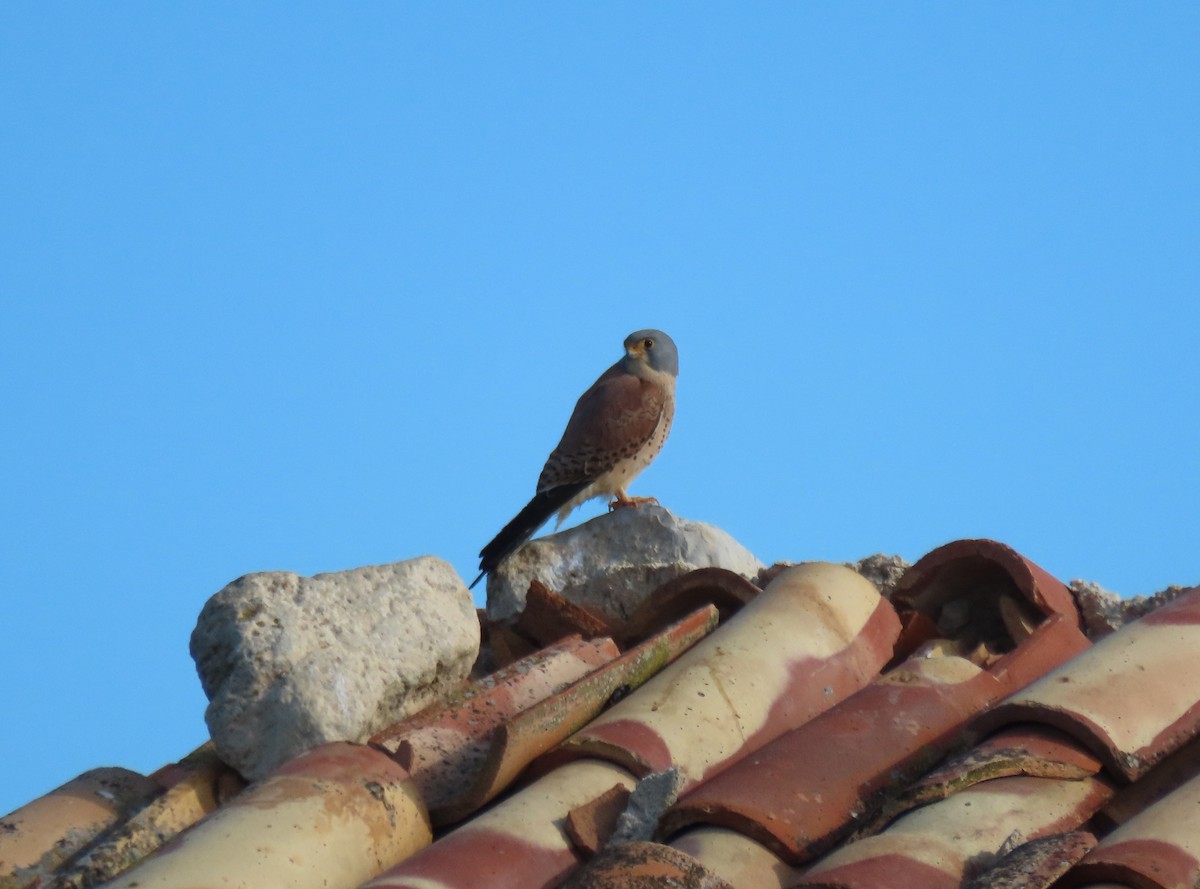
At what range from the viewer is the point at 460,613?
12.9 ft

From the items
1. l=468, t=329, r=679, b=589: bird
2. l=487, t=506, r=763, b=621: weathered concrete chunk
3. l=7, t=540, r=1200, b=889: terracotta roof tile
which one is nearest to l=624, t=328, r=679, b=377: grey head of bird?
l=468, t=329, r=679, b=589: bird

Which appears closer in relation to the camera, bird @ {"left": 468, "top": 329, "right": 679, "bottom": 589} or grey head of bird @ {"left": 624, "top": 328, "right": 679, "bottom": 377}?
bird @ {"left": 468, "top": 329, "right": 679, "bottom": 589}

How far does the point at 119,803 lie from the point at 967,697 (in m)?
1.83

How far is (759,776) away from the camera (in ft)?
9.42

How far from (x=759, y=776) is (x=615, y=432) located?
346 cm

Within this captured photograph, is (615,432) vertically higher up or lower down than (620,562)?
higher up

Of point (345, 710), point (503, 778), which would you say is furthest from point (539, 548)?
point (503, 778)

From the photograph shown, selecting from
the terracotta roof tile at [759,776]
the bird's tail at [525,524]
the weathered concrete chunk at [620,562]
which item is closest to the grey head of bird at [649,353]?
the bird's tail at [525,524]

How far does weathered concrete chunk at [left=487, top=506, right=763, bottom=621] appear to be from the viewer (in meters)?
4.58

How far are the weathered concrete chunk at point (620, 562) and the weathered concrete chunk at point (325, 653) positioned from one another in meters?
0.70

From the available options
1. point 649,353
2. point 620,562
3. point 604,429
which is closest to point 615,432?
point 604,429

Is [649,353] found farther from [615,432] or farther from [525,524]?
[525,524]

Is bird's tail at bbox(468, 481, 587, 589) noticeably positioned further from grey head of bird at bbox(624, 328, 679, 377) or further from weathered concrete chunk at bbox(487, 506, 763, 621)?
grey head of bird at bbox(624, 328, 679, 377)

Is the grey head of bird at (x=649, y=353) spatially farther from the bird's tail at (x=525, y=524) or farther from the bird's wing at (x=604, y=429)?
the bird's tail at (x=525, y=524)
